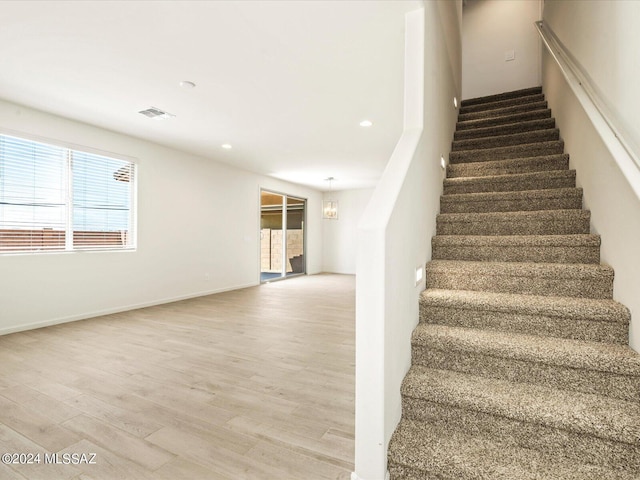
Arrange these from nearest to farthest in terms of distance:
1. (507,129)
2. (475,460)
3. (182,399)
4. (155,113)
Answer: (475,460), (182,399), (507,129), (155,113)

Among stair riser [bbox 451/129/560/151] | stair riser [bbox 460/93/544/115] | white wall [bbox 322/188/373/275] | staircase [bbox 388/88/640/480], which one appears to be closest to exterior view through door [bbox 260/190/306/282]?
white wall [bbox 322/188/373/275]

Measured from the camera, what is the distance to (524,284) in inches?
79.8

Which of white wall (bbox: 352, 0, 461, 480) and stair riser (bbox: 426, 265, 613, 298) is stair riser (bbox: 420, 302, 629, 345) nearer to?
white wall (bbox: 352, 0, 461, 480)

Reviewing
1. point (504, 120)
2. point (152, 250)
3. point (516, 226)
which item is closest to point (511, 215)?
point (516, 226)

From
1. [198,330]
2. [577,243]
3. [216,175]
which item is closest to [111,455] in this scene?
[198,330]

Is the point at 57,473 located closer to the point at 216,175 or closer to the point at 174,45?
the point at 174,45

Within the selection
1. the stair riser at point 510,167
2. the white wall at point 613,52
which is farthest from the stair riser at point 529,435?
the stair riser at point 510,167

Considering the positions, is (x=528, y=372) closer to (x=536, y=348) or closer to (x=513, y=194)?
(x=536, y=348)

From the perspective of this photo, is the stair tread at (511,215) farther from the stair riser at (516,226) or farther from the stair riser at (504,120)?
the stair riser at (504,120)

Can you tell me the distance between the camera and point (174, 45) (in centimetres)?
260

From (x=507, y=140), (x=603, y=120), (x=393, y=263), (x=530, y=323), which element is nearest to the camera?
(x=393, y=263)

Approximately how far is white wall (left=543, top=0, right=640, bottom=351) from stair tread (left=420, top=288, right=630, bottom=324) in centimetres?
8

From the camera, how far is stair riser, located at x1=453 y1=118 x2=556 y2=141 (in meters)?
3.60

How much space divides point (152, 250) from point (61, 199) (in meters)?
1.39
